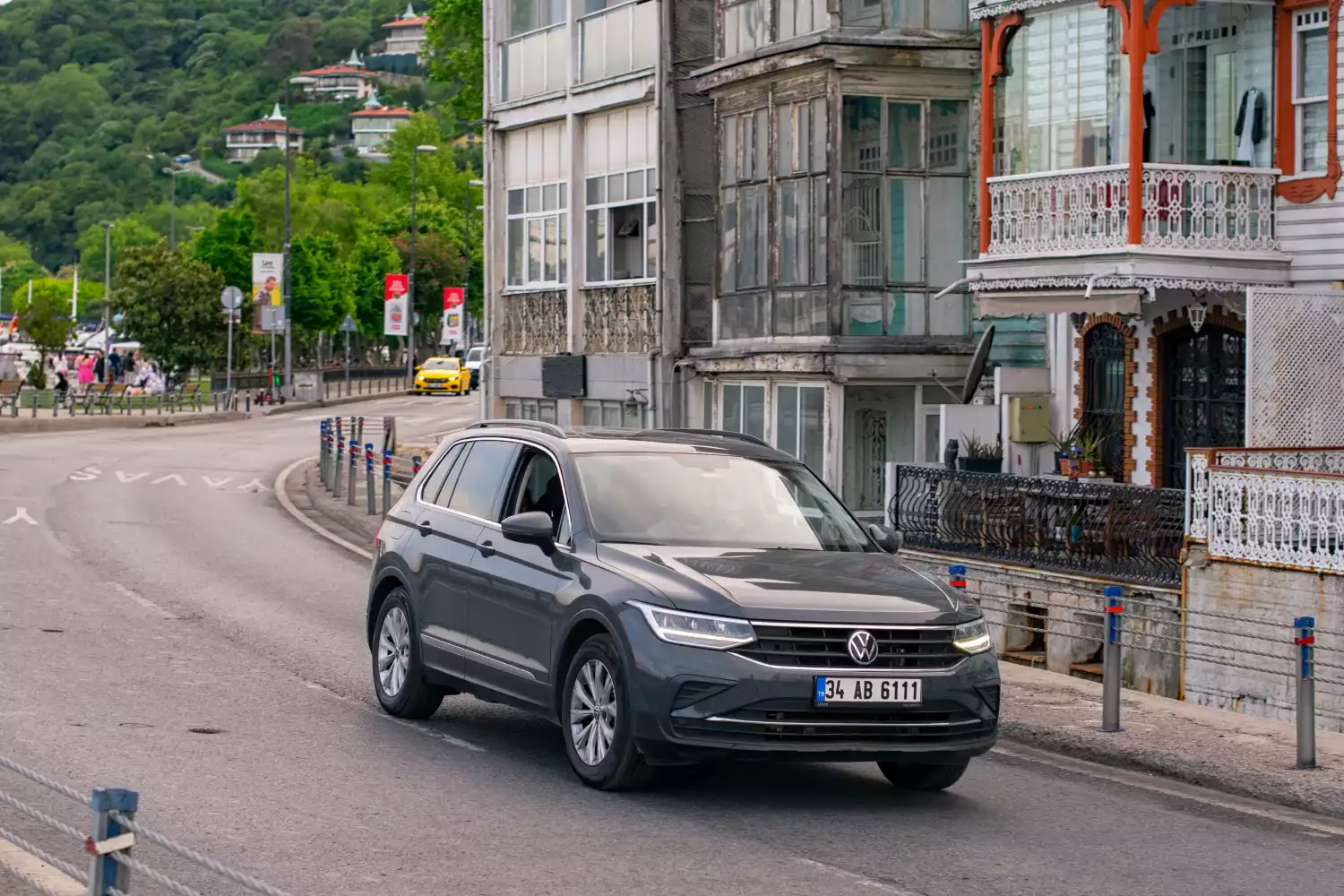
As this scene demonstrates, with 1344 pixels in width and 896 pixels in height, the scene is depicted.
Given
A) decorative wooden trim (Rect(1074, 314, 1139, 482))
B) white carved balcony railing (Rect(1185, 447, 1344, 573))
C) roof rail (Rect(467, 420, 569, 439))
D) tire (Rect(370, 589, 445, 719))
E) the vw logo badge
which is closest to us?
the vw logo badge

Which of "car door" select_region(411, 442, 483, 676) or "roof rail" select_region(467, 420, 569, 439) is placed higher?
"roof rail" select_region(467, 420, 569, 439)

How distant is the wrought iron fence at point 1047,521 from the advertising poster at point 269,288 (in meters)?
52.3

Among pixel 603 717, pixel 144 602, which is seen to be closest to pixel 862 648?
pixel 603 717

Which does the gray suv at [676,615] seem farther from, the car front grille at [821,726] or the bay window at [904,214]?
the bay window at [904,214]

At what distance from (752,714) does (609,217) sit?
82.2ft

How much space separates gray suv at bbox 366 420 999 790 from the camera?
10.0 metres


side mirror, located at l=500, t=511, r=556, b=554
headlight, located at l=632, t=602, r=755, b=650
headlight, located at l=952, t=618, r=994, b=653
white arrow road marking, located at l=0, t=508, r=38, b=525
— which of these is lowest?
white arrow road marking, located at l=0, t=508, r=38, b=525

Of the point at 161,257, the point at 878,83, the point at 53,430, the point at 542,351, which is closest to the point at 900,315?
the point at 878,83

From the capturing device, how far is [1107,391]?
2405 cm

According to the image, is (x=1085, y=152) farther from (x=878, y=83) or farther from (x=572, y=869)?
(x=572, y=869)

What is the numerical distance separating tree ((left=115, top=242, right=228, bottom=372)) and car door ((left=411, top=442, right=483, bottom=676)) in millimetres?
63207

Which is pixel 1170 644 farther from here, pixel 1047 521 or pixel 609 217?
pixel 609 217

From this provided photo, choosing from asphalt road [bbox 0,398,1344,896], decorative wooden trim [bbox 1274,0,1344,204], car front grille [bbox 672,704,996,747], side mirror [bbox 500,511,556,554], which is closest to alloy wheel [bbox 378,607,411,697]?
asphalt road [bbox 0,398,1344,896]

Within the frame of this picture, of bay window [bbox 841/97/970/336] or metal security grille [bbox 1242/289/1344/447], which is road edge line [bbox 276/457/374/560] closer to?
bay window [bbox 841/97/970/336]
